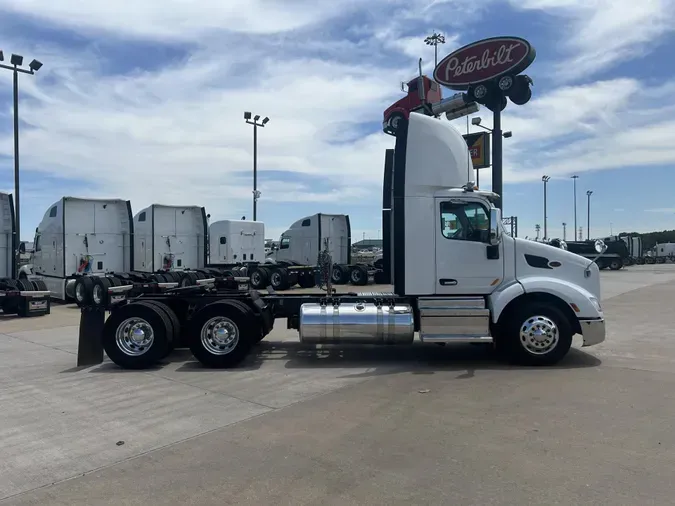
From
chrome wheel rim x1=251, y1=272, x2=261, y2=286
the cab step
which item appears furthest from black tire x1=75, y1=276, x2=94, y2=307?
the cab step

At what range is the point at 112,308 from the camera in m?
8.23

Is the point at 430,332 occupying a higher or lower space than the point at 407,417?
higher

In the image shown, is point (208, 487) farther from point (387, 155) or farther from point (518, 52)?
point (518, 52)

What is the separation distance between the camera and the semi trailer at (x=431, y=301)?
A: 789 cm

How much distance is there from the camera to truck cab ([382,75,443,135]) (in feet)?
56.8

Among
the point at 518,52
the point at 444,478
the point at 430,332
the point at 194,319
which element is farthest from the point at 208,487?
the point at 518,52

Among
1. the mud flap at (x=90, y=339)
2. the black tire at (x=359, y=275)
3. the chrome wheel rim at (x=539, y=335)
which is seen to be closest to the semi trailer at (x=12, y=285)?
the mud flap at (x=90, y=339)

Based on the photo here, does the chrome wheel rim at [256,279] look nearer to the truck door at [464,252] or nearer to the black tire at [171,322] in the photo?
the black tire at [171,322]

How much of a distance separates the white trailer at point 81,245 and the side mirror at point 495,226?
12827 mm

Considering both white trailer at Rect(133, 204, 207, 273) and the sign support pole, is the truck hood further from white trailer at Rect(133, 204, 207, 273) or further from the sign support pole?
white trailer at Rect(133, 204, 207, 273)

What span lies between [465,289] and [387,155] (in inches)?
105

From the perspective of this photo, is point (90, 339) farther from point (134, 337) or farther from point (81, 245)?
point (81, 245)

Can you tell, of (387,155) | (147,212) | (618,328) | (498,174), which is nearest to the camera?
(387,155)

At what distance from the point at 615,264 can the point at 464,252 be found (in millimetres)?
43348
